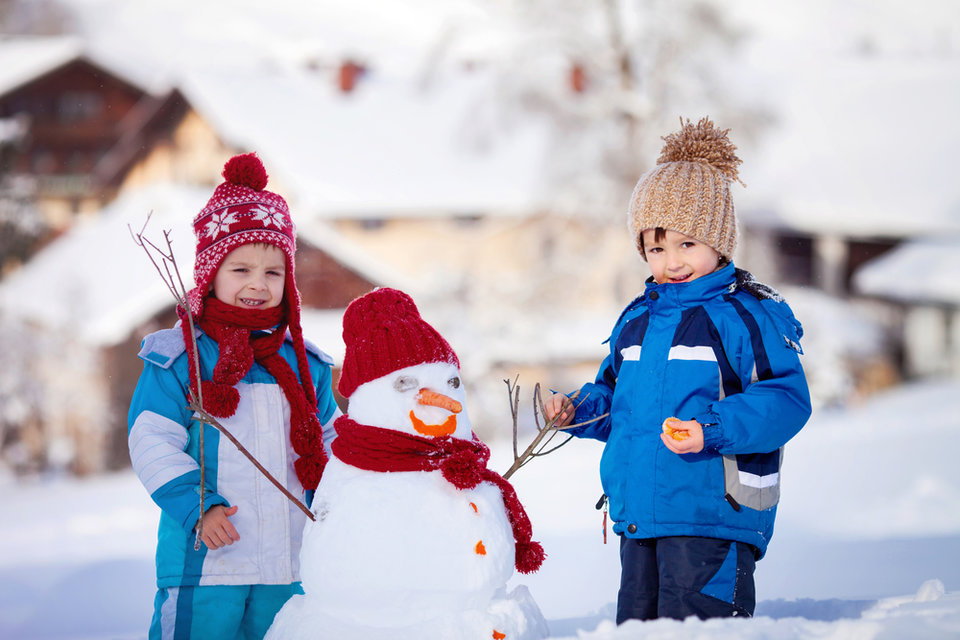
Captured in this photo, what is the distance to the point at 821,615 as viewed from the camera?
2.41 m

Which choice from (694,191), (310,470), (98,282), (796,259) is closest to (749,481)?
(694,191)

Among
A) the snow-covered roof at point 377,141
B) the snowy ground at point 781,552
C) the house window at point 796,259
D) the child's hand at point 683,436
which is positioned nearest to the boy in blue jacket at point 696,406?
the child's hand at point 683,436

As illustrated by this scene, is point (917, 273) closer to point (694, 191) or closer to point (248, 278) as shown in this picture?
point (694, 191)

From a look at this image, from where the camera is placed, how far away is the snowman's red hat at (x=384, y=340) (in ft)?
6.07

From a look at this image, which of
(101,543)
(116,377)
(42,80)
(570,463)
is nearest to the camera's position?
(101,543)

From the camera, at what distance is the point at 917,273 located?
562 inches

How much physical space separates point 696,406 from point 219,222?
1.37 meters

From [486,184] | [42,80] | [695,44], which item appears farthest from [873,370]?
[42,80]

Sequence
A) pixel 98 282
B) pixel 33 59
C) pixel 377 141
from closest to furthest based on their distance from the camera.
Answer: pixel 98 282
pixel 377 141
pixel 33 59

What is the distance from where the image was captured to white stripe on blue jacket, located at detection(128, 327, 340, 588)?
207 cm

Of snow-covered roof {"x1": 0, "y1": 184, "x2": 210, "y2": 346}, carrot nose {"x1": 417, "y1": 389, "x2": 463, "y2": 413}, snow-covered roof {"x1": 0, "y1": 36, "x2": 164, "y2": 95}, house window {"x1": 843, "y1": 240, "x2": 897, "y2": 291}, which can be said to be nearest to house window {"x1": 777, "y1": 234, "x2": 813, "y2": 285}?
house window {"x1": 843, "y1": 240, "x2": 897, "y2": 291}

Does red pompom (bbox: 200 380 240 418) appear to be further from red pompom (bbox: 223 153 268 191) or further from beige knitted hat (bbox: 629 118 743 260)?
beige knitted hat (bbox: 629 118 743 260)

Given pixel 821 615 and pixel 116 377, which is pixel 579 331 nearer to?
pixel 116 377

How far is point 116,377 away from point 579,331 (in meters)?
7.04
